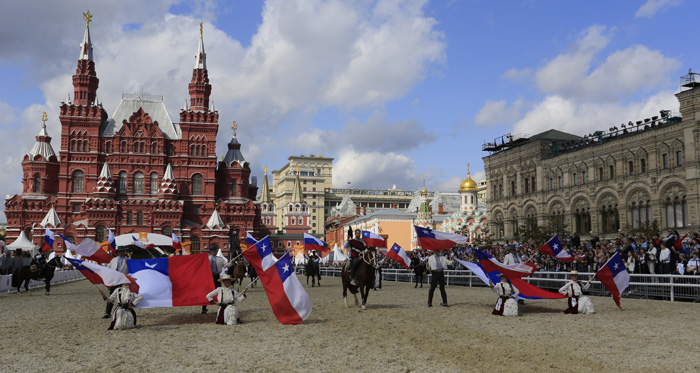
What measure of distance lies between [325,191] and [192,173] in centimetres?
9740

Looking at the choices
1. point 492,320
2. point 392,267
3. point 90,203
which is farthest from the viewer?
point 90,203

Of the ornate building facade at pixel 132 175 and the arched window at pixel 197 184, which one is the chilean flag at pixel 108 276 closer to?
the ornate building facade at pixel 132 175

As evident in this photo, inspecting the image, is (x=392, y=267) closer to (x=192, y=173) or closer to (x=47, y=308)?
(x=47, y=308)

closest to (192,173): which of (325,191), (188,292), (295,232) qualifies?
(295,232)

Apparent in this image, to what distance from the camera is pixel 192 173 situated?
288 ft

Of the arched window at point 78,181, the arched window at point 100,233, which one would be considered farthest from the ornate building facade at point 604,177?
the arched window at point 78,181

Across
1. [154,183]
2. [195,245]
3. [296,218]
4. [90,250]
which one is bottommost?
[195,245]

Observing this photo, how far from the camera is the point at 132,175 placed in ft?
281

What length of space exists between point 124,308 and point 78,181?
77579 millimetres

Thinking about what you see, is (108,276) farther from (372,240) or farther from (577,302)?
(372,240)

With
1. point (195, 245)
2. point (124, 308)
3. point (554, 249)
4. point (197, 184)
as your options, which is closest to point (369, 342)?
point (124, 308)

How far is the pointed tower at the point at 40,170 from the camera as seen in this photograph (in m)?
83.4

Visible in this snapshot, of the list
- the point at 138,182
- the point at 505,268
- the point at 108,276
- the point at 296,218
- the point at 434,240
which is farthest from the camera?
the point at 296,218

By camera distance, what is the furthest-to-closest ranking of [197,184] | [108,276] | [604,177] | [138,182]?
[197,184] → [138,182] → [604,177] → [108,276]
